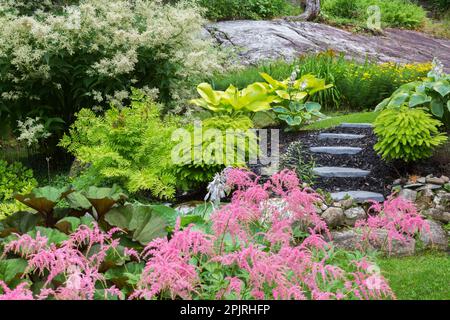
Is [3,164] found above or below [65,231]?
below

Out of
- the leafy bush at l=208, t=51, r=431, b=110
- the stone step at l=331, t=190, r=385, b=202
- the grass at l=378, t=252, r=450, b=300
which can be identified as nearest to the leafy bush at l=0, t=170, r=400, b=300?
the grass at l=378, t=252, r=450, b=300

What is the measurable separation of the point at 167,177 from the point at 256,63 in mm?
6682

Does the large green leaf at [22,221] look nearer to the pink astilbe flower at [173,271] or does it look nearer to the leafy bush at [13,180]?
the pink astilbe flower at [173,271]

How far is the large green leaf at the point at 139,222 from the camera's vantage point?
10.7ft

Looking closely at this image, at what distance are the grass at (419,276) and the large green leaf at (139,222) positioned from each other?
1254mm

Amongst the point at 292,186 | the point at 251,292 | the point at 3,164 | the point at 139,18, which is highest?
the point at 139,18

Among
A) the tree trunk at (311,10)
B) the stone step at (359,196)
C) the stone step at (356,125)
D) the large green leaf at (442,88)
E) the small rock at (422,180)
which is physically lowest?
the stone step at (359,196)

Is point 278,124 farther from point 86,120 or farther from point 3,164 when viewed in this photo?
point 3,164

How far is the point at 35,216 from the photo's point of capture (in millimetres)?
3379

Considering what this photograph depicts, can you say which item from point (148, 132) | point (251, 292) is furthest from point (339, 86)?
point (251, 292)

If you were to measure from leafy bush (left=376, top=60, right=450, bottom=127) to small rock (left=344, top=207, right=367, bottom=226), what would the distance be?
1290 mm

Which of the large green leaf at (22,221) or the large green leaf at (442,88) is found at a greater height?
the large green leaf at (442,88)

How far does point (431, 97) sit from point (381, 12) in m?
13.4

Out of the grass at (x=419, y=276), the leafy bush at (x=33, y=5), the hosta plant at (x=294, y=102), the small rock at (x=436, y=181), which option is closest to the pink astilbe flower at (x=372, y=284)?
the grass at (x=419, y=276)
